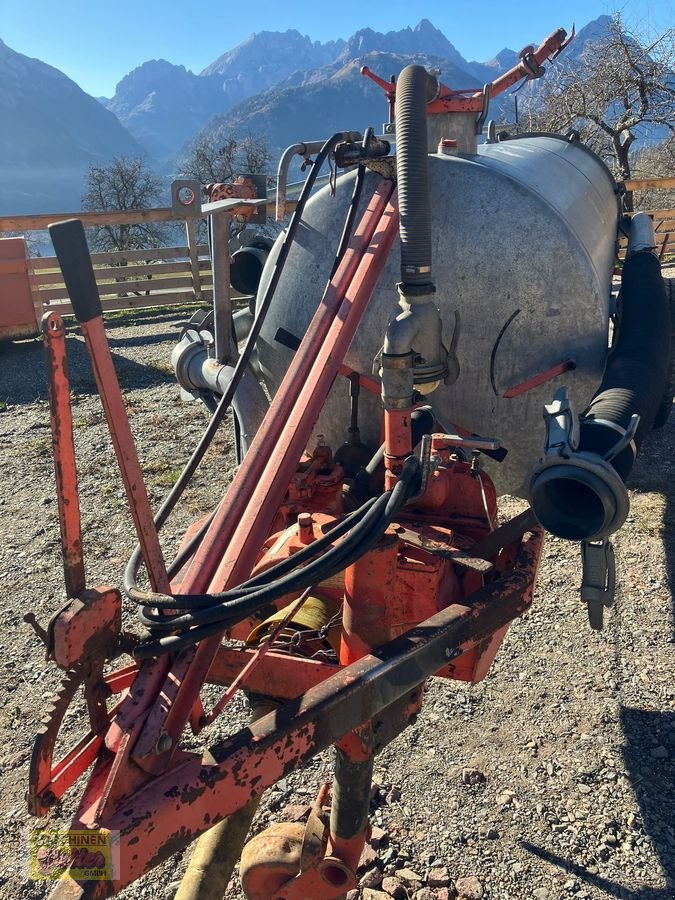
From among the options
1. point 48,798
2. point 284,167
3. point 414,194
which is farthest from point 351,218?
point 48,798

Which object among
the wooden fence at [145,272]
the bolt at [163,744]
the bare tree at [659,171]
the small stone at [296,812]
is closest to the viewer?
the bolt at [163,744]

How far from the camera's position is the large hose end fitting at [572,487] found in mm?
1635

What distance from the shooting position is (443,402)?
9.05 feet

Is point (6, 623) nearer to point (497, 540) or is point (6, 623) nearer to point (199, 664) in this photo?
point (199, 664)

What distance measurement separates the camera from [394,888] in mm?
2293

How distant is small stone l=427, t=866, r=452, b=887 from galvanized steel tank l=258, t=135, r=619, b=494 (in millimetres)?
1549

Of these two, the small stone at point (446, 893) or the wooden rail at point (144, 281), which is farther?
the wooden rail at point (144, 281)

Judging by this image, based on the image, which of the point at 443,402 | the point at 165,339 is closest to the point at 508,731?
the point at 443,402

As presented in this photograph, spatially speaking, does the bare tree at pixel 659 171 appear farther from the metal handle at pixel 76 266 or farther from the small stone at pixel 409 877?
the metal handle at pixel 76 266

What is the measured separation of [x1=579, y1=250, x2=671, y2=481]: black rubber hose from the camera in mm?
1845

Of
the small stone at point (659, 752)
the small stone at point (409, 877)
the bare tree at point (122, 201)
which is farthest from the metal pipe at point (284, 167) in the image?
the bare tree at point (122, 201)

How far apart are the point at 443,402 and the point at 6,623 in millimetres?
2914

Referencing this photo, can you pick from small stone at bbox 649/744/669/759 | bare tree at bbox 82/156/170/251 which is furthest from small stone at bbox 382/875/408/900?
bare tree at bbox 82/156/170/251

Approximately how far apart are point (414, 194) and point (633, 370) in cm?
100
